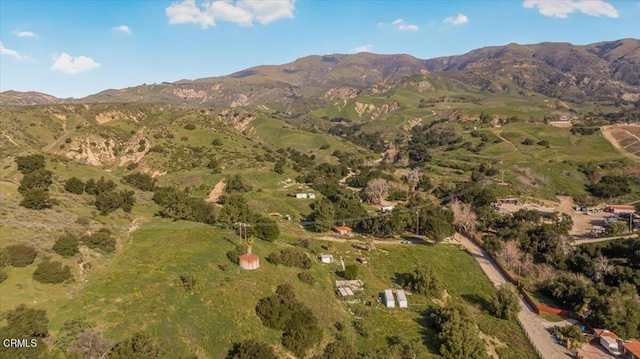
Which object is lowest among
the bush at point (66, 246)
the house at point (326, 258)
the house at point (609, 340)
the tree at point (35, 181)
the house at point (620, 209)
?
the house at point (620, 209)

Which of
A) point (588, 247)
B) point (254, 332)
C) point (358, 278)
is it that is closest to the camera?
point (254, 332)

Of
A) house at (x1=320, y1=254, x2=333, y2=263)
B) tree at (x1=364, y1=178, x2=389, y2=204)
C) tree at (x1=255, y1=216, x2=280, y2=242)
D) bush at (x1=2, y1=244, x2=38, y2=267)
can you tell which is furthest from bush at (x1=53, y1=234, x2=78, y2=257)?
tree at (x1=364, y1=178, x2=389, y2=204)

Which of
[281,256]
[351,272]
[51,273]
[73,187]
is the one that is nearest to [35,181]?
[73,187]

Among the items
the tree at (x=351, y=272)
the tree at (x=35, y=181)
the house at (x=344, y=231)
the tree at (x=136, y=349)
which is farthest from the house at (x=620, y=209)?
the tree at (x=35, y=181)

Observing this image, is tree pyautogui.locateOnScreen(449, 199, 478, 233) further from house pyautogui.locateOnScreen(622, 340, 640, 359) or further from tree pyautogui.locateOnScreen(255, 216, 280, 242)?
tree pyautogui.locateOnScreen(255, 216, 280, 242)

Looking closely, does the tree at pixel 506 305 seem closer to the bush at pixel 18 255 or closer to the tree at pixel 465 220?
the tree at pixel 465 220

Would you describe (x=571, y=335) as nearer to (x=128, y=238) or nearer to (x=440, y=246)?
(x=440, y=246)

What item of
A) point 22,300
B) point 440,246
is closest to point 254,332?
point 22,300
